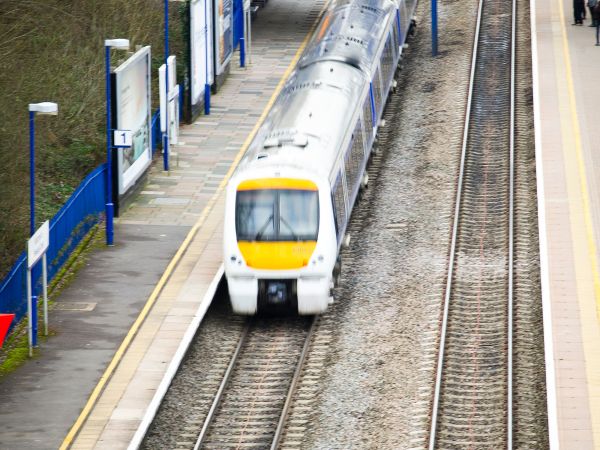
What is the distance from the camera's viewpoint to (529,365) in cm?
2312

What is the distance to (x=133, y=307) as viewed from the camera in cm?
2561

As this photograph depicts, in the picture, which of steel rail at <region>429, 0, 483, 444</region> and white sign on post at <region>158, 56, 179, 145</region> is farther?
white sign on post at <region>158, 56, 179, 145</region>

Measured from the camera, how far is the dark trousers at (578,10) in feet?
149

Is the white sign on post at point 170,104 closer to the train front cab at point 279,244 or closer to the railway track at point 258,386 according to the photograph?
the train front cab at point 279,244

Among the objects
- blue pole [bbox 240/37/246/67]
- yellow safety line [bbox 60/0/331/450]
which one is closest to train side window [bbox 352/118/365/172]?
yellow safety line [bbox 60/0/331/450]

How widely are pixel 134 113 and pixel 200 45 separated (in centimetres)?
712

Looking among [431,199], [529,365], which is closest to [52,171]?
[431,199]

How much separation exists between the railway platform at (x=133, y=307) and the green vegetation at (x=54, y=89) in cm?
176

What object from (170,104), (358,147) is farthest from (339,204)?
(170,104)

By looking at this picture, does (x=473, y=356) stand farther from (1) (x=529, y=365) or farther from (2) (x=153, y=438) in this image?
(2) (x=153, y=438)

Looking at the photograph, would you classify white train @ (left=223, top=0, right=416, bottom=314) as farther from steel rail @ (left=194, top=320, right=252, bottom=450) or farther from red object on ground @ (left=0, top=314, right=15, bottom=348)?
red object on ground @ (left=0, top=314, right=15, bottom=348)

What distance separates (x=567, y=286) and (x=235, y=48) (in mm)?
21003

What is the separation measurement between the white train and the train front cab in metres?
0.02

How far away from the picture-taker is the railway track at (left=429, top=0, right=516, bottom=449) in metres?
21.4
